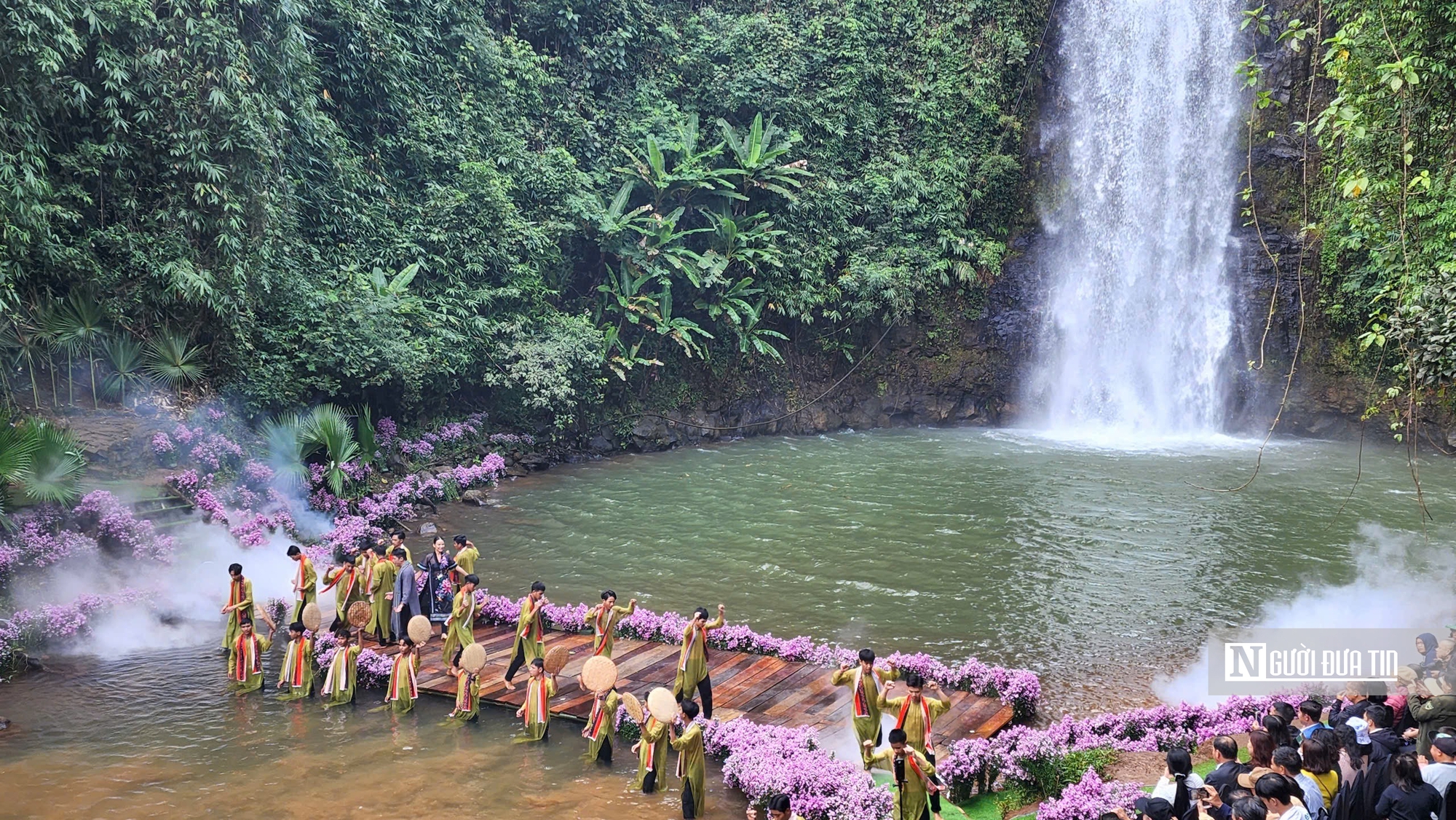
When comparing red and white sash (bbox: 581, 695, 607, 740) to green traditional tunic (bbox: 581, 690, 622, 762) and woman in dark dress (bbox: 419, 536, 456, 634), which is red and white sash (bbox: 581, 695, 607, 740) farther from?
woman in dark dress (bbox: 419, 536, 456, 634)

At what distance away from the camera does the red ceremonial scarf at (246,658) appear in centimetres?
1024

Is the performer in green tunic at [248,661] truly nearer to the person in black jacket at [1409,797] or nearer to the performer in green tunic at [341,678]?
the performer in green tunic at [341,678]

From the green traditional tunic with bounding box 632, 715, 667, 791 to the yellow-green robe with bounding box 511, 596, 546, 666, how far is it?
232 cm

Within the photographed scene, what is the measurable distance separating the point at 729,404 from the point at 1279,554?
1461 centimetres

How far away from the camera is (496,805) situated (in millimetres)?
7945

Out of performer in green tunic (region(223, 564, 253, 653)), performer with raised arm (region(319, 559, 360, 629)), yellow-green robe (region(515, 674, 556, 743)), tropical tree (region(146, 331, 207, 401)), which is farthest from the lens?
tropical tree (region(146, 331, 207, 401))

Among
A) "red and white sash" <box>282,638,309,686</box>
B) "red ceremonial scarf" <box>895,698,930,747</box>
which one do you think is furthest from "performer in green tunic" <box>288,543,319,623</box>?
"red ceremonial scarf" <box>895,698,930,747</box>

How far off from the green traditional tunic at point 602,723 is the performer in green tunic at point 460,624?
2111 millimetres

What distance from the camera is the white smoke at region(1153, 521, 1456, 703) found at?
34.6 feet

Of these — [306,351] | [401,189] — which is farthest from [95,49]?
[401,189]

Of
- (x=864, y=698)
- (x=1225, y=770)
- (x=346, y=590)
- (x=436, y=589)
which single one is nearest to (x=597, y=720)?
(x=864, y=698)

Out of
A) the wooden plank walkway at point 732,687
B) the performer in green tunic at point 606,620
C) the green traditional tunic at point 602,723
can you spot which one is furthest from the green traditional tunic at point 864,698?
the performer in green tunic at point 606,620

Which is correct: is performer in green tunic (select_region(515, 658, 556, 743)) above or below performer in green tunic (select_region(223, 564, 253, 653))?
below

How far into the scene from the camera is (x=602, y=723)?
8.82 meters
